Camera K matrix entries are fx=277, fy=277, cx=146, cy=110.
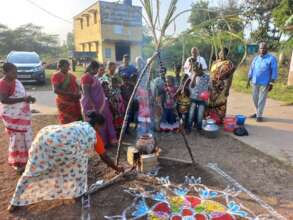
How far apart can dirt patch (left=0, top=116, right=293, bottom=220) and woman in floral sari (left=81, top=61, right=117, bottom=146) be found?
1.05ft

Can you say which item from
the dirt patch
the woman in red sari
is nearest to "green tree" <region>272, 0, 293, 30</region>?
the dirt patch

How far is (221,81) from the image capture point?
20.3ft

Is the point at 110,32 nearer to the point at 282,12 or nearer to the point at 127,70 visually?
the point at 282,12

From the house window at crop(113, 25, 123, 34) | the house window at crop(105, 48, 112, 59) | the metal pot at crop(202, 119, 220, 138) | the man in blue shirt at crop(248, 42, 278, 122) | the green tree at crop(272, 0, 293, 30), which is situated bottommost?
the metal pot at crop(202, 119, 220, 138)

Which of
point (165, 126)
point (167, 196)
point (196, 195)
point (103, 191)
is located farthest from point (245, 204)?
point (165, 126)

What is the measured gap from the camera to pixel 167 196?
3357mm

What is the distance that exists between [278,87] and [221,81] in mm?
6514

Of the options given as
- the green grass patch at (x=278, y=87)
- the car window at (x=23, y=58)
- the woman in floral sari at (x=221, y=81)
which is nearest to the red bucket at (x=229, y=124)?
the woman in floral sari at (x=221, y=81)

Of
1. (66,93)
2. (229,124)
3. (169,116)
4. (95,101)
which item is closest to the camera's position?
(66,93)

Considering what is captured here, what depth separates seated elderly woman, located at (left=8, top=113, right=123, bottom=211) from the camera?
2848 mm

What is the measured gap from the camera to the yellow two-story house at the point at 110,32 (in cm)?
2634

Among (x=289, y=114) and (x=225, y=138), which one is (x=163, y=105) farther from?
(x=289, y=114)

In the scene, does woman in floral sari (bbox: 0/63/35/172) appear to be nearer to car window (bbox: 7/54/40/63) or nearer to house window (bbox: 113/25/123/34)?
car window (bbox: 7/54/40/63)

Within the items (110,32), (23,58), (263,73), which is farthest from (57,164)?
(110,32)
